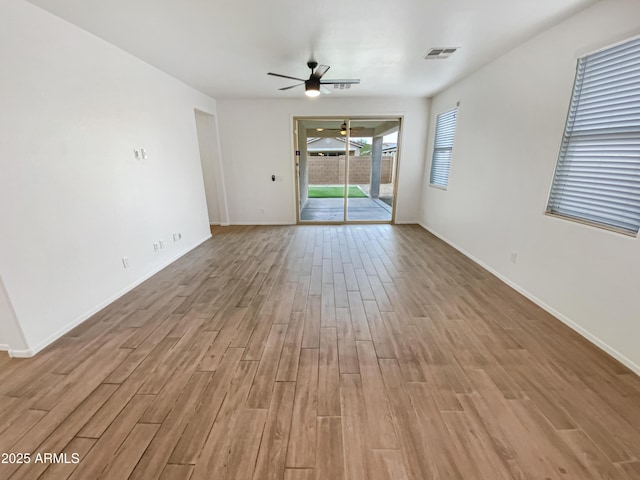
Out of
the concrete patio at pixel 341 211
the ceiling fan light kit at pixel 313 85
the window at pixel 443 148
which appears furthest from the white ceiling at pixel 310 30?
the concrete patio at pixel 341 211

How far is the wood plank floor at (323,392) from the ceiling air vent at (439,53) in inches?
109

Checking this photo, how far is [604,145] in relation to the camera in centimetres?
213

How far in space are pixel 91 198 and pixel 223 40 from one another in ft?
6.84

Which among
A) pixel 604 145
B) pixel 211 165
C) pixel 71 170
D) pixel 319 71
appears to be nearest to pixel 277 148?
pixel 211 165

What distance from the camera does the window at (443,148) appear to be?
462 centimetres

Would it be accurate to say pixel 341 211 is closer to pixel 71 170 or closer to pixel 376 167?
pixel 376 167

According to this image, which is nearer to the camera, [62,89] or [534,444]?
[534,444]

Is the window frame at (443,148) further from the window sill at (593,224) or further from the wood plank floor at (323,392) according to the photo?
the wood plank floor at (323,392)

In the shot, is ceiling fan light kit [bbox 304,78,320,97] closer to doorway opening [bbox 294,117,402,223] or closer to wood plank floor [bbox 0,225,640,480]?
doorway opening [bbox 294,117,402,223]

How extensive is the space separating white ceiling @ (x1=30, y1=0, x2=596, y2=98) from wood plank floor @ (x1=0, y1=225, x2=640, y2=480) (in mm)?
2660

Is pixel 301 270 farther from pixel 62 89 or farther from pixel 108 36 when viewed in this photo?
pixel 108 36

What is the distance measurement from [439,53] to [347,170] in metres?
3.10

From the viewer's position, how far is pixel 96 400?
166 cm

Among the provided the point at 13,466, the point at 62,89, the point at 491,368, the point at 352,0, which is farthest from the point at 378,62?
the point at 13,466
